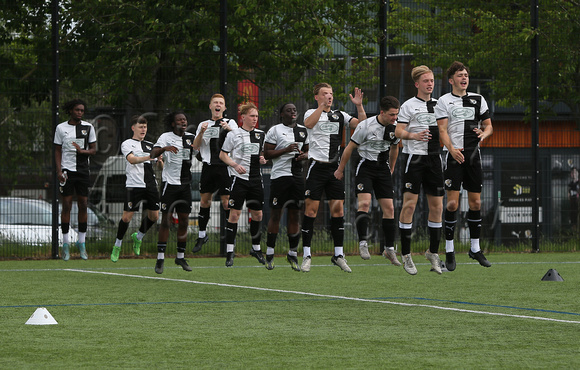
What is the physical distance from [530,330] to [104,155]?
10554 millimetres

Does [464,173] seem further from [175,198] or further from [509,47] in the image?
[509,47]

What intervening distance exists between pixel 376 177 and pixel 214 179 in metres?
3.48

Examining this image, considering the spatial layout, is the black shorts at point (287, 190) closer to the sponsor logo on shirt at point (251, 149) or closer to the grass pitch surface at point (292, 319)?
the sponsor logo on shirt at point (251, 149)

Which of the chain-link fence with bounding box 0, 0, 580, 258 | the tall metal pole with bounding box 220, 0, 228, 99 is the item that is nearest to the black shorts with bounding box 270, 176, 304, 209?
the chain-link fence with bounding box 0, 0, 580, 258

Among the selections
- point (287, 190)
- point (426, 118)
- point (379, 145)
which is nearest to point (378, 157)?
point (379, 145)

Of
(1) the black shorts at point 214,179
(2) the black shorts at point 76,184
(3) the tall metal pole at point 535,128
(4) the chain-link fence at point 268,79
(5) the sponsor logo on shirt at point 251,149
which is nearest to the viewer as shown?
(5) the sponsor logo on shirt at point 251,149

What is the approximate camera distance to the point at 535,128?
16.9 m

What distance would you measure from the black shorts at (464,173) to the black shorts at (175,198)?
3127 mm

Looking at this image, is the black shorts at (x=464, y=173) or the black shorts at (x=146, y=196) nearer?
the black shorts at (x=464, y=173)

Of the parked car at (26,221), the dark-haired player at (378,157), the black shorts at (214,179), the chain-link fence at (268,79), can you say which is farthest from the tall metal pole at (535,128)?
the parked car at (26,221)

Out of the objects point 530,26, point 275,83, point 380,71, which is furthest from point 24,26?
point 530,26

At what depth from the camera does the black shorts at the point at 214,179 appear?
13.9m

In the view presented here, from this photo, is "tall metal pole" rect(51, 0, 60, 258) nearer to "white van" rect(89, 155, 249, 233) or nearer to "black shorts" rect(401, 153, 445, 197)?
"white van" rect(89, 155, 249, 233)

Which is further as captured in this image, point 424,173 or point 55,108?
point 55,108
